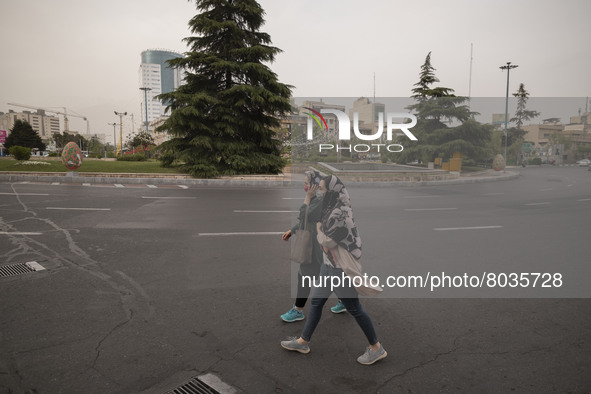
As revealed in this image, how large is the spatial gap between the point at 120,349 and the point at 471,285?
424cm

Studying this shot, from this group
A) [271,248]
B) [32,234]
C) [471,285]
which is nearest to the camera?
[471,285]

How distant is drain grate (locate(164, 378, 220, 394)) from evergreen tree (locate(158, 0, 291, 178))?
1799cm

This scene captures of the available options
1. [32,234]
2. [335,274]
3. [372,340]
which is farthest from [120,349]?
[32,234]

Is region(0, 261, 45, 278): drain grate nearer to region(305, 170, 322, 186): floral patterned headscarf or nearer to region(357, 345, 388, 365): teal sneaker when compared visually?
region(305, 170, 322, 186): floral patterned headscarf

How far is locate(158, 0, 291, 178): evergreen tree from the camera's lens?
20062 millimetres

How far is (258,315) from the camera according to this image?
12.7 feet

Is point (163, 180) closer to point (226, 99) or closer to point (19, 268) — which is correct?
point (226, 99)

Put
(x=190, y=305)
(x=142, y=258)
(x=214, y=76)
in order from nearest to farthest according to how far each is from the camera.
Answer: (x=190, y=305) < (x=142, y=258) < (x=214, y=76)

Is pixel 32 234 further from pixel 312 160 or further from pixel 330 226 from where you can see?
pixel 330 226

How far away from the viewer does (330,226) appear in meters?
3.11

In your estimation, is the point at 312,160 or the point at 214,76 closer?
the point at 312,160

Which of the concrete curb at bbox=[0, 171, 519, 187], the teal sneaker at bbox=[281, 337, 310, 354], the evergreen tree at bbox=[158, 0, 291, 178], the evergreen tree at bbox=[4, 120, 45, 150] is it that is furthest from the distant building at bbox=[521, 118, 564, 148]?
the evergreen tree at bbox=[4, 120, 45, 150]

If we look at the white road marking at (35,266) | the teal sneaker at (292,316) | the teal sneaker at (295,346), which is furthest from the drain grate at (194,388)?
the white road marking at (35,266)

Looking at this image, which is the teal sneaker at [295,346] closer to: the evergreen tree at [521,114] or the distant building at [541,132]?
the evergreen tree at [521,114]
